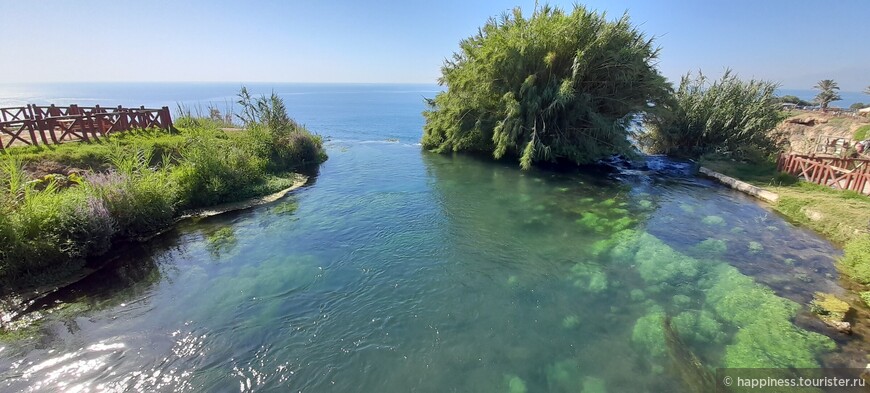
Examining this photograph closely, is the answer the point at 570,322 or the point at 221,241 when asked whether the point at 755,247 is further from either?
the point at 221,241

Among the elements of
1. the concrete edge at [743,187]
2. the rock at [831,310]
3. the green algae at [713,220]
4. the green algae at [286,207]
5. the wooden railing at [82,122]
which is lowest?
the rock at [831,310]

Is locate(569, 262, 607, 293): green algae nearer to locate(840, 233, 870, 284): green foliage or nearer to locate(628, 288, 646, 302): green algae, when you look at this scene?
locate(628, 288, 646, 302): green algae

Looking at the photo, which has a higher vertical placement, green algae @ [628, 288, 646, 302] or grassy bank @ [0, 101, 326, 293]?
grassy bank @ [0, 101, 326, 293]

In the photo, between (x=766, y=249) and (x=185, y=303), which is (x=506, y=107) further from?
(x=185, y=303)

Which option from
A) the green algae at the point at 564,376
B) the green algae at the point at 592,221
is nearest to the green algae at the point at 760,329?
the green algae at the point at 564,376

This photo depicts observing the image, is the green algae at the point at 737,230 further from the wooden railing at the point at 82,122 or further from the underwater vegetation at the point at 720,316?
the wooden railing at the point at 82,122

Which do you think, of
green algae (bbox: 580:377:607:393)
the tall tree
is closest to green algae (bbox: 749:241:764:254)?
green algae (bbox: 580:377:607:393)
